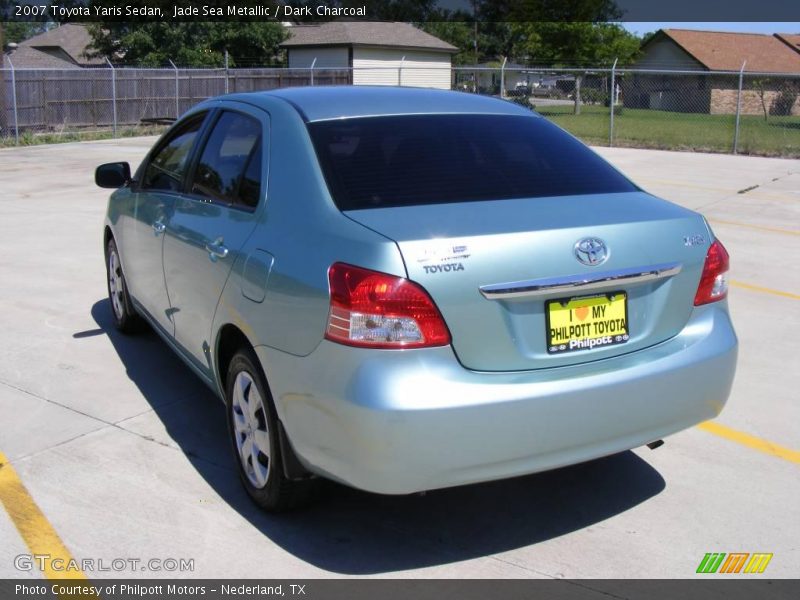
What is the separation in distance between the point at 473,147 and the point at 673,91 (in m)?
50.6

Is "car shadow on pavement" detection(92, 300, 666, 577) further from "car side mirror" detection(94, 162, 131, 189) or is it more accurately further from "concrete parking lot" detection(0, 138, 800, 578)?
"car side mirror" detection(94, 162, 131, 189)

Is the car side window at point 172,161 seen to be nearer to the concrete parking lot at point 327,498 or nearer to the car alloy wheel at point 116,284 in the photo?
the car alloy wheel at point 116,284

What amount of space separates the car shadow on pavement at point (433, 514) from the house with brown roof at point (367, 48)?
41.7 meters

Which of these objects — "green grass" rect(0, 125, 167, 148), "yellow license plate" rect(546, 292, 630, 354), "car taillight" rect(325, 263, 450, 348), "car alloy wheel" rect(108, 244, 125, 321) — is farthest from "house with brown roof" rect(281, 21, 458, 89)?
"car taillight" rect(325, 263, 450, 348)

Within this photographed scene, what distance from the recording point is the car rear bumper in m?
3.13

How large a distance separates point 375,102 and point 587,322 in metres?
1.58

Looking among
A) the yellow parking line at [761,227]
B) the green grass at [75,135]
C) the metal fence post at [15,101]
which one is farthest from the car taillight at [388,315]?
the metal fence post at [15,101]

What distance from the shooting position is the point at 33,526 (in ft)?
12.5

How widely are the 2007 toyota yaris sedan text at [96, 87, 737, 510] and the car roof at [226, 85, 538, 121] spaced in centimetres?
2

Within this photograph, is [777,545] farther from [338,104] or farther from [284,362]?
[338,104]

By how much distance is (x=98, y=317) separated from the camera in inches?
273

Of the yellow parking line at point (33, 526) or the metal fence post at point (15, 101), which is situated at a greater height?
the metal fence post at point (15, 101)

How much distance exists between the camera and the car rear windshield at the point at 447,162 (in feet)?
12.1
